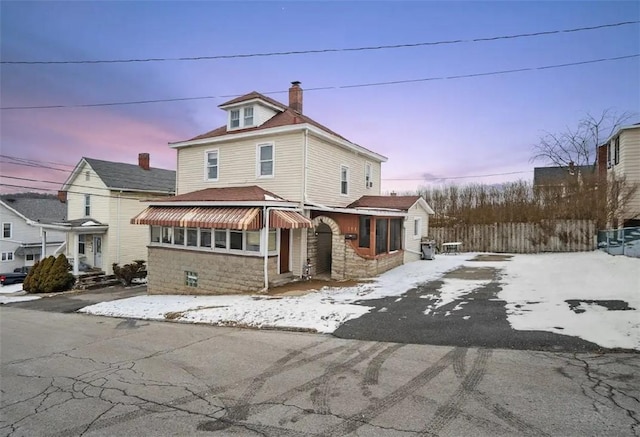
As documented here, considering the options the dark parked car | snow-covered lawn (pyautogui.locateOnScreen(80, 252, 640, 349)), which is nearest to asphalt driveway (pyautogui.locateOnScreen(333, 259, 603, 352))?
snow-covered lawn (pyautogui.locateOnScreen(80, 252, 640, 349))

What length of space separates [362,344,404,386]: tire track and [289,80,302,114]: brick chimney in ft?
53.5

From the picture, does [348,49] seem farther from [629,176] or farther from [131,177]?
[131,177]

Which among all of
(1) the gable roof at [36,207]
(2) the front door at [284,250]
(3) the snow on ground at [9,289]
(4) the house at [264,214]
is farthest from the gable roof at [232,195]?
(1) the gable roof at [36,207]

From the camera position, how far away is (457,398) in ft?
14.9

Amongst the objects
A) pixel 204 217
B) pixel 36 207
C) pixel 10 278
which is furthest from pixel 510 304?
pixel 36 207

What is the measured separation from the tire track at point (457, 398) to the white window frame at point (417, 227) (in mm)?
14535

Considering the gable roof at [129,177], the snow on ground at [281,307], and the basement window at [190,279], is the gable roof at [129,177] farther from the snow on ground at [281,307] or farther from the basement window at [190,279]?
the snow on ground at [281,307]

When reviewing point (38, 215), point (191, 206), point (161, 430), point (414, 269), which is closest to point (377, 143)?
point (414, 269)

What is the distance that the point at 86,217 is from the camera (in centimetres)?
2723

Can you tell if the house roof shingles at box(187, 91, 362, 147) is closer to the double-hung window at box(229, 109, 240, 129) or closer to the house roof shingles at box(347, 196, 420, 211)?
the double-hung window at box(229, 109, 240, 129)

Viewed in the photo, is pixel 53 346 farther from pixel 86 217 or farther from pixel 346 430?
pixel 86 217

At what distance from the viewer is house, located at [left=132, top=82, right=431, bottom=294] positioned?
1409 centimetres

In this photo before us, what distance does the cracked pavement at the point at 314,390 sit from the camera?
13.1ft

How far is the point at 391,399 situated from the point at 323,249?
1270cm
